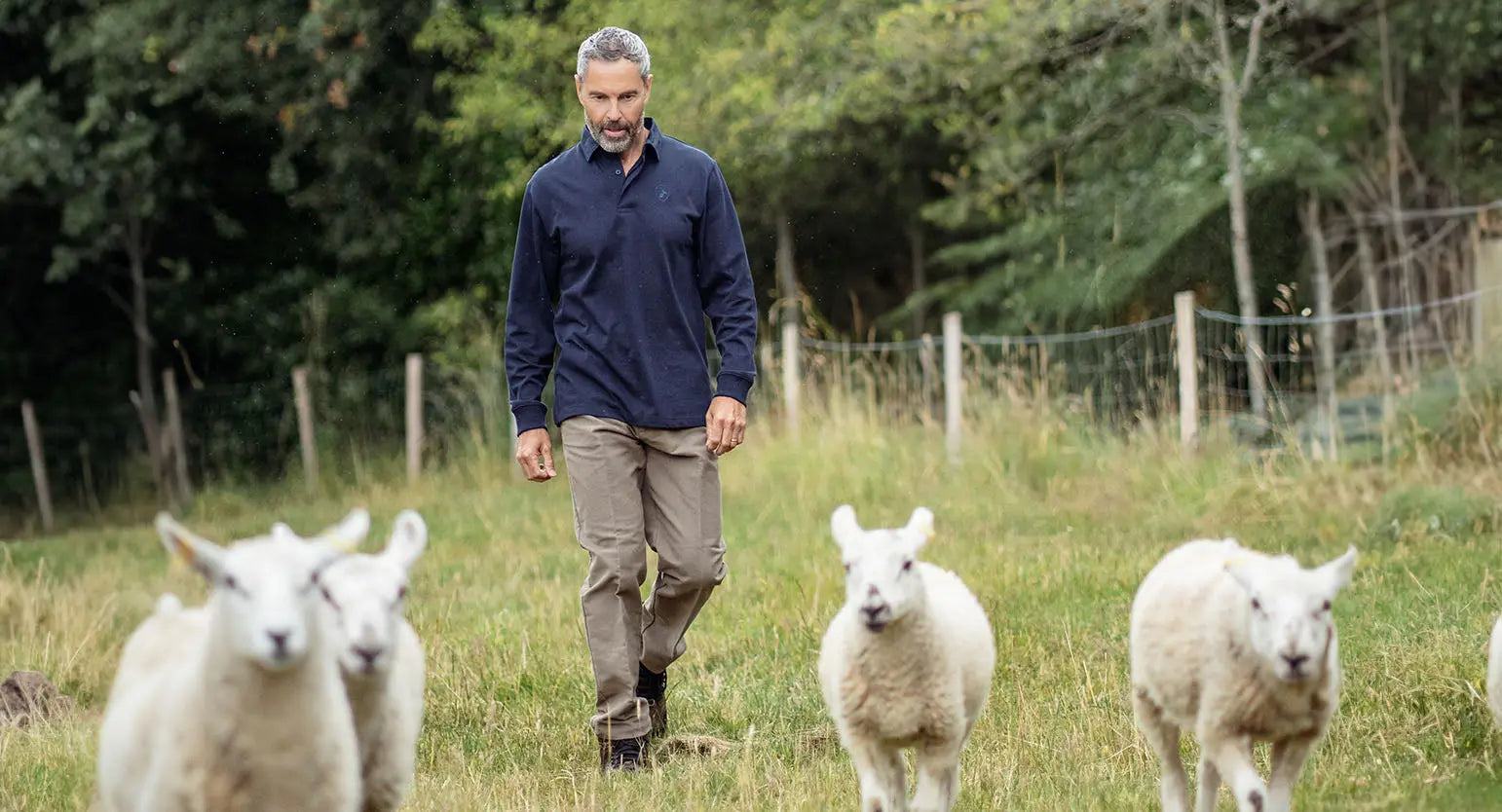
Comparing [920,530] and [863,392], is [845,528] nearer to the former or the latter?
[920,530]

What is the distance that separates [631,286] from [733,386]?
49 centimetres

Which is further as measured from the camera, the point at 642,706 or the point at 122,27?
the point at 122,27

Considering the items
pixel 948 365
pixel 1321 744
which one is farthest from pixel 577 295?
pixel 948 365

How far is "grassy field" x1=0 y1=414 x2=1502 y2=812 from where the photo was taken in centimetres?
502

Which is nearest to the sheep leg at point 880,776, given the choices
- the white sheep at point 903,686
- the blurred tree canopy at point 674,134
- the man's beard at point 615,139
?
the white sheep at point 903,686

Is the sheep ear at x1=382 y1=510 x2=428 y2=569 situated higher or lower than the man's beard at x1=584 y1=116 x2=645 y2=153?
lower

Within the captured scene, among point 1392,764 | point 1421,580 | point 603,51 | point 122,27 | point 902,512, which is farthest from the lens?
point 122,27

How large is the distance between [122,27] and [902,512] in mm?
14836

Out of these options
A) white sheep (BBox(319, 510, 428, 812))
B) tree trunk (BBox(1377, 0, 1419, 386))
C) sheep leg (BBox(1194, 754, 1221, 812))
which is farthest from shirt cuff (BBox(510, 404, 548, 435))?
tree trunk (BBox(1377, 0, 1419, 386))

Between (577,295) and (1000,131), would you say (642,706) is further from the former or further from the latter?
(1000,131)

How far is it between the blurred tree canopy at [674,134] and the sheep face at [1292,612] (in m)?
13.6

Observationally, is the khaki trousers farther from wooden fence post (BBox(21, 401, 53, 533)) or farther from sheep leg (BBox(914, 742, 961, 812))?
wooden fence post (BBox(21, 401, 53, 533))

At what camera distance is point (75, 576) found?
11586 millimetres

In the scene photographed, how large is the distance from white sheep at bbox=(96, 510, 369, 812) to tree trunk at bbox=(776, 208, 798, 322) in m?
23.2
